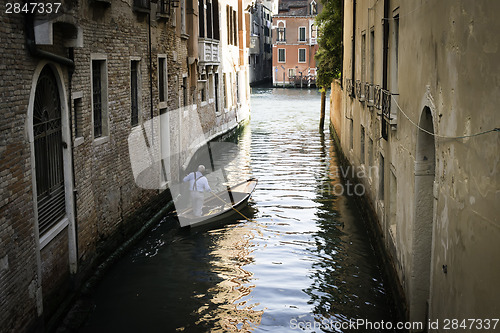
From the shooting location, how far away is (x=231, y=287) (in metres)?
9.56

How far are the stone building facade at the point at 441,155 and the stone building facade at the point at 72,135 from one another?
4041mm

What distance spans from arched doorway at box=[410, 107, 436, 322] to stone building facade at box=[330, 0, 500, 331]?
0.04ft

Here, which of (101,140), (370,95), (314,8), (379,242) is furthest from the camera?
(314,8)

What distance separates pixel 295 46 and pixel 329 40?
41381 millimetres

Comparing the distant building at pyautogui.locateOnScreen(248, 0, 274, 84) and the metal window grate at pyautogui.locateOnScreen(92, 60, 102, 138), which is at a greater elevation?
the distant building at pyautogui.locateOnScreen(248, 0, 274, 84)

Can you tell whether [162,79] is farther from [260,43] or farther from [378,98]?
[260,43]

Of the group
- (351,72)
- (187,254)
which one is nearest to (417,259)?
(187,254)

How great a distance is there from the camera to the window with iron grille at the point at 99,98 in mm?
10266

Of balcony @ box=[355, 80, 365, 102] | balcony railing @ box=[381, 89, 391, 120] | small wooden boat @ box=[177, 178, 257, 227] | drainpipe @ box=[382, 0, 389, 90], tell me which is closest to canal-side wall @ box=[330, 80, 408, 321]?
balcony @ box=[355, 80, 365, 102]

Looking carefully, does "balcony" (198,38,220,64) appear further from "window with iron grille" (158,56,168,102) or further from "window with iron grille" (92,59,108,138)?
"window with iron grille" (92,59,108,138)

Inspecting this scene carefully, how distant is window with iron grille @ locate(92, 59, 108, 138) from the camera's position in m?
10.3

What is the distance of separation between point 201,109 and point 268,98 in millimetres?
29234

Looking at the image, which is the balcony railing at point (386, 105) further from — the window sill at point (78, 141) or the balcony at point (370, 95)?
the window sill at point (78, 141)

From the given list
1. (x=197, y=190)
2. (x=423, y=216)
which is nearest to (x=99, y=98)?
(x=197, y=190)
